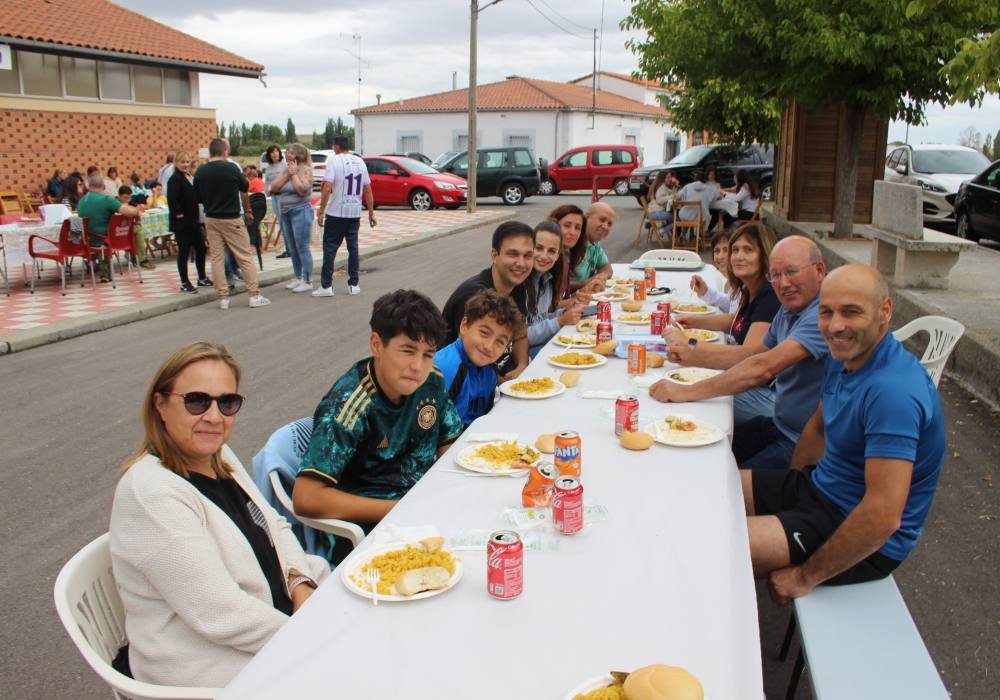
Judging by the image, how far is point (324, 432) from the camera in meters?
2.76

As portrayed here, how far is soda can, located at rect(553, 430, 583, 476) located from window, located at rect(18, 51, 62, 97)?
20323mm

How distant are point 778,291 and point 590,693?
9.13 feet

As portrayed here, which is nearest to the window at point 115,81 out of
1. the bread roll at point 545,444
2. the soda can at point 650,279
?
the soda can at point 650,279

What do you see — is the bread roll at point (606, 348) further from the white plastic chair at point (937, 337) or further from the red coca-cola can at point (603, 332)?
the white plastic chair at point (937, 337)

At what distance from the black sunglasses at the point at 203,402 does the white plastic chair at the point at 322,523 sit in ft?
Result: 2.10

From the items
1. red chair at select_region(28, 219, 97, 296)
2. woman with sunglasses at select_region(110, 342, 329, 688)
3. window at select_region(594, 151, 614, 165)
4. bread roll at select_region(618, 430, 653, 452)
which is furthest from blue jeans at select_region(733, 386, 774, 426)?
window at select_region(594, 151, 614, 165)

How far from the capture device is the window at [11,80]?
59.1ft

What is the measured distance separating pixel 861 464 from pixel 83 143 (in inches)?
838

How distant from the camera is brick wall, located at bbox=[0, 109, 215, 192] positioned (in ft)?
59.9

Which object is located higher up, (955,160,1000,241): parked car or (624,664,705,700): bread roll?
(955,160,1000,241): parked car

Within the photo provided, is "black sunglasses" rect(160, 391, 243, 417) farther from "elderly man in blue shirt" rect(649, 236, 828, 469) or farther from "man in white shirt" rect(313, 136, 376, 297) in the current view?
"man in white shirt" rect(313, 136, 376, 297)

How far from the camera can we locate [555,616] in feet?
6.47

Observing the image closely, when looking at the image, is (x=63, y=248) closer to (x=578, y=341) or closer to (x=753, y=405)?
(x=578, y=341)

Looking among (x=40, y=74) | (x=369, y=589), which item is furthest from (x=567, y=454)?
(x=40, y=74)
